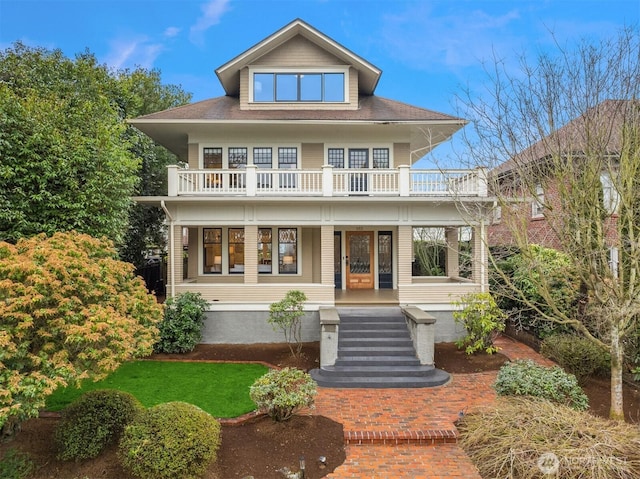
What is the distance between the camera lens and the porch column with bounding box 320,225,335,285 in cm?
1248

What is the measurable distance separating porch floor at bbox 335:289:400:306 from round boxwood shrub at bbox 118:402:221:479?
7.27 meters

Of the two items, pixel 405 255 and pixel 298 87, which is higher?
pixel 298 87

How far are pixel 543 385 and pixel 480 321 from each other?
3.85 meters

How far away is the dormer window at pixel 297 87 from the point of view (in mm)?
14781

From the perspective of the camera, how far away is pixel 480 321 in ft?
34.8

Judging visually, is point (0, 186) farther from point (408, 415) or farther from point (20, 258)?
point (408, 415)

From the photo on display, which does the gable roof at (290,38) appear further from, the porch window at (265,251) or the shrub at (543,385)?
the shrub at (543,385)

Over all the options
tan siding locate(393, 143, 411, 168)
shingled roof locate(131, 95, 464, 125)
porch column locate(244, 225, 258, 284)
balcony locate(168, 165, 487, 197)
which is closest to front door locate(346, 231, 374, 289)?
balcony locate(168, 165, 487, 197)

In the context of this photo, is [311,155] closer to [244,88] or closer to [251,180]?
[251,180]

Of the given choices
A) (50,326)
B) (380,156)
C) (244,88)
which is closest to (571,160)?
(50,326)

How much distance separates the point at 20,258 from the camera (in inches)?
212

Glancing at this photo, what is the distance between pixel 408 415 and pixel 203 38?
3157 cm

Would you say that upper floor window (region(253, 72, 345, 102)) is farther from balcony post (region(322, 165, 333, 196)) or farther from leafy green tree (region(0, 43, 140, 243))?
leafy green tree (region(0, 43, 140, 243))

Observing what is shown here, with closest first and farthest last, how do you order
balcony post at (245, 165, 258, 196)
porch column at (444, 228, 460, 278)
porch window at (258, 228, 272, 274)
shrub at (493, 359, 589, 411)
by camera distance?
shrub at (493, 359, 589, 411)
balcony post at (245, 165, 258, 196)
porch window at (258, 228, 272, 274)
porch column at (444, 228, 460, 278)
